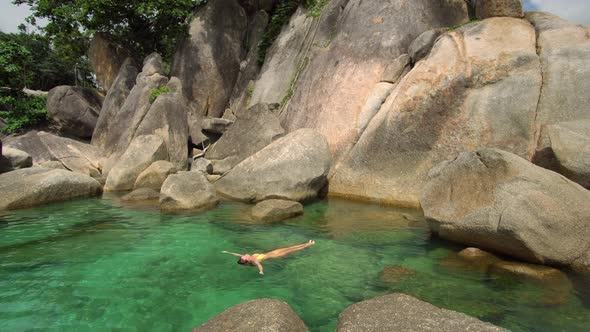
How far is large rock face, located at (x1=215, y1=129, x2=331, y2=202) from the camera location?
34.3 ft

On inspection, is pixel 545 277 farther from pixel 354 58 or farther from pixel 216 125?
pixel 216 125

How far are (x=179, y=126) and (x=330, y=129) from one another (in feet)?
23.1

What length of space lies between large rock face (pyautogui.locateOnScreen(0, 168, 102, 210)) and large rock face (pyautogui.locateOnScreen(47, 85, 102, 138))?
1026cm

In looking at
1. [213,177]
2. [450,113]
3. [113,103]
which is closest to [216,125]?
[213,177]

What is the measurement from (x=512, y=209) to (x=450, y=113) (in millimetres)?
5228

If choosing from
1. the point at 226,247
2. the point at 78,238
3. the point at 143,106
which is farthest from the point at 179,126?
the point at 226,247

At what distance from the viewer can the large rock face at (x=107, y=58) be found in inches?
853

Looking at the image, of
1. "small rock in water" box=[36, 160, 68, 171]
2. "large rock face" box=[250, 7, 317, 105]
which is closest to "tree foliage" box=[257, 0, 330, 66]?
"large rock face" box=[250, 7, 317, 105]

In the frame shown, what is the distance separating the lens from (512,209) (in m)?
5.72

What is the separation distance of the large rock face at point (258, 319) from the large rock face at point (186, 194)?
653cm

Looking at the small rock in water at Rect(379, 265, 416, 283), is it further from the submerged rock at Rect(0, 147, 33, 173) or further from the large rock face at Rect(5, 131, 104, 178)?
the large rock face at Rect(5, 131, 104, 178)

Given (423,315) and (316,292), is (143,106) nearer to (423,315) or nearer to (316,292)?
(316,292)

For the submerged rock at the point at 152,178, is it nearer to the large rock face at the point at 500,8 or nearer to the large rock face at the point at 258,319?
the large rock face at the point at 258,319

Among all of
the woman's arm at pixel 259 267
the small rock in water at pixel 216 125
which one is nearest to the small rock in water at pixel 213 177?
the small rock in water at pixel 216 125
